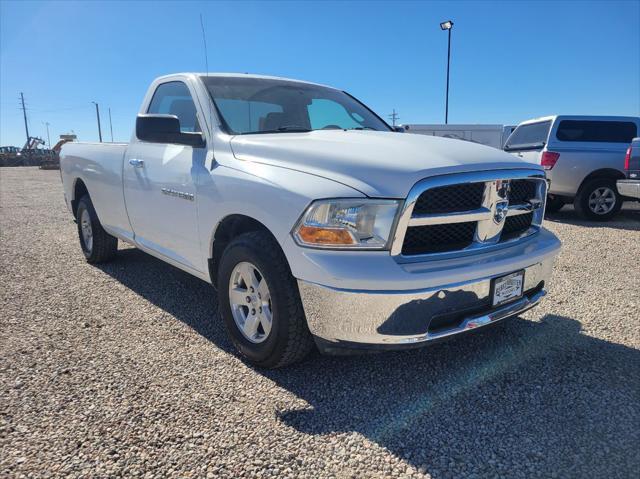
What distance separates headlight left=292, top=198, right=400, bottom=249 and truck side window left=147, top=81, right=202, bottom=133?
60.7 inches

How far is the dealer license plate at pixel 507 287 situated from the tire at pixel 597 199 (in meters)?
6.92

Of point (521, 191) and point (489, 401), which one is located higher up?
point (521, 191)

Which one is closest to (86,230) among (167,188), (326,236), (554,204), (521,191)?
(167,188)

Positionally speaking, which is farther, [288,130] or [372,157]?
[288,130]

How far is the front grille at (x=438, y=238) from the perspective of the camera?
7.85 ft

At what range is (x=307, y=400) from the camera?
2.55 metres

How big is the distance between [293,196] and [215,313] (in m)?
1.79

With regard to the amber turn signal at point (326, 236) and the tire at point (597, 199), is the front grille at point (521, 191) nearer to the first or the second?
the amber turn signal at point (326, 236)

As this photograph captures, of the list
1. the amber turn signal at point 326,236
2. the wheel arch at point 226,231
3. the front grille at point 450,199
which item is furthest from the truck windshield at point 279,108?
the front grille at point 450,199

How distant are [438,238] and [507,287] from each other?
0.52 meters

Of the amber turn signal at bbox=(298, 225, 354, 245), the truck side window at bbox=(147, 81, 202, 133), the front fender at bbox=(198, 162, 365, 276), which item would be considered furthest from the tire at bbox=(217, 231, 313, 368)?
the truck side window at bbox=(147, 81, 202, 133)

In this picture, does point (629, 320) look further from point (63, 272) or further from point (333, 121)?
point (63, 272)

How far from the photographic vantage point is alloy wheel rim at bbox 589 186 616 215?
846cm

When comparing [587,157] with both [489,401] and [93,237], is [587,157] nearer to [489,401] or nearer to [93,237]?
[489,401]
